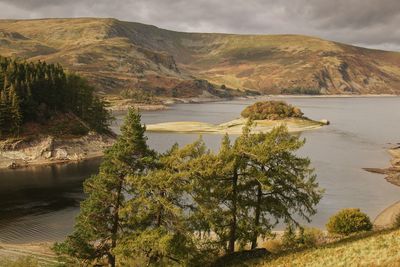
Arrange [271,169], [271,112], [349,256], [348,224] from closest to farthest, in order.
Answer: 1. [349,256]
2. [271,169]
3. [348,224]
4. [271,112]

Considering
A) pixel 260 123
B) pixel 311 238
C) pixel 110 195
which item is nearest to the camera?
pixel 110 195

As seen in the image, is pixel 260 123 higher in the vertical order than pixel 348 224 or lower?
higher

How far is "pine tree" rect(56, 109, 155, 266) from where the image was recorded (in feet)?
104

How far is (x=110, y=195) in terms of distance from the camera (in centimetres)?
3219

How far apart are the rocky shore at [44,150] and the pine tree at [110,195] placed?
240 feet

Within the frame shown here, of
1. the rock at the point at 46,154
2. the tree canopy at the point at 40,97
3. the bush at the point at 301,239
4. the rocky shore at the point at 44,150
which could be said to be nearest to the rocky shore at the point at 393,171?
the bush at the point at 301,239

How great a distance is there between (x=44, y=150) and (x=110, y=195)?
256ft

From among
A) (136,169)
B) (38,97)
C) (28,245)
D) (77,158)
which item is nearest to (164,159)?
(136,169)

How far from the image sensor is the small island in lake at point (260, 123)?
170875 mm

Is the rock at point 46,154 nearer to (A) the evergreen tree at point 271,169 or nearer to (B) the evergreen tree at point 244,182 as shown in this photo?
(B) the evergreen tree at point 244,182

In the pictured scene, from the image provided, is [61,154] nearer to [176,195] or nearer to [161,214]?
[161,214]

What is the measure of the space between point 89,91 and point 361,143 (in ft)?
291

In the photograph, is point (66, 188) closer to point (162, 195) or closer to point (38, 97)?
point (38, 97)

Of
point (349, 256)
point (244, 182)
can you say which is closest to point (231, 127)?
point (244, 182)
